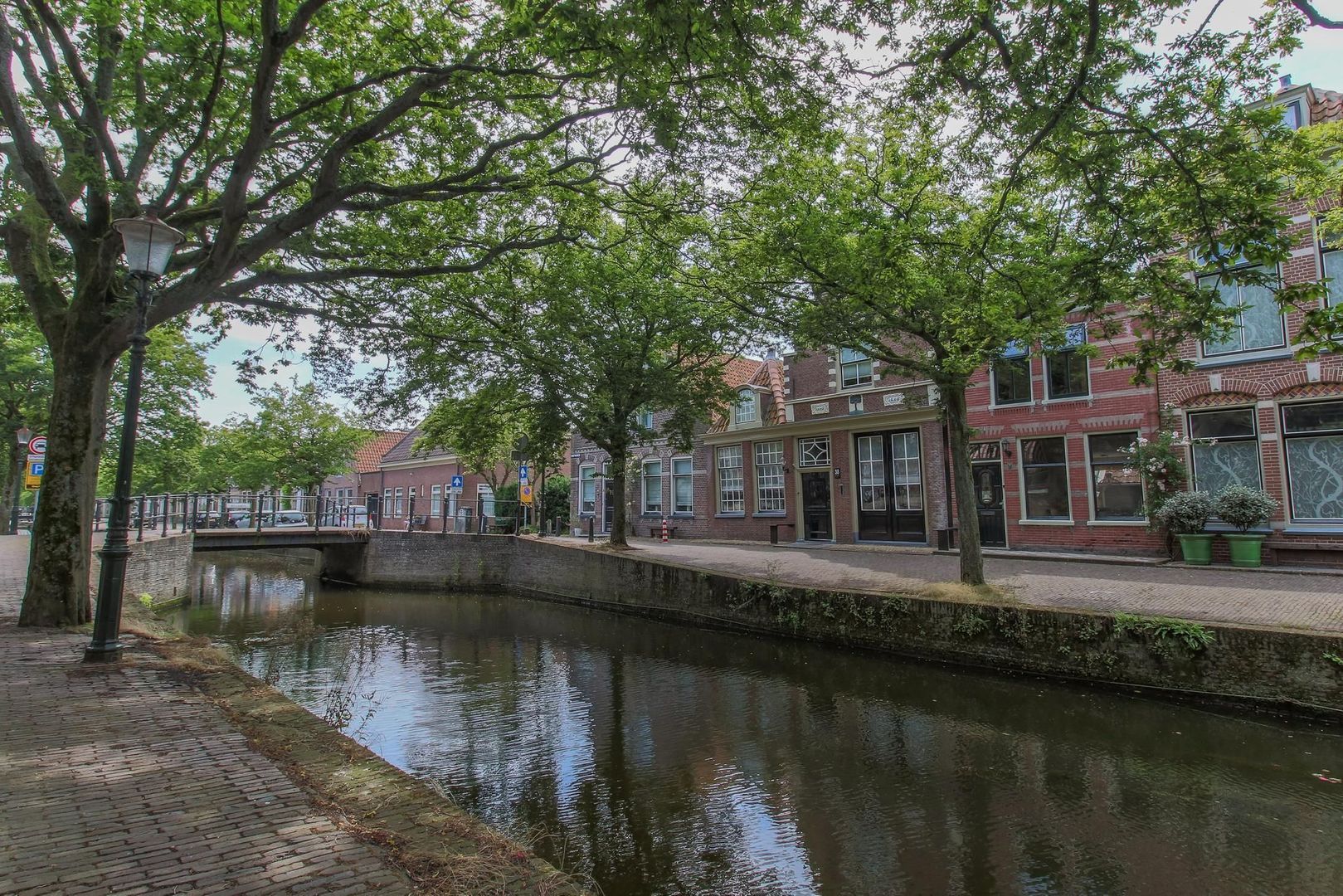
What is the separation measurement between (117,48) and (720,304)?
9.00m

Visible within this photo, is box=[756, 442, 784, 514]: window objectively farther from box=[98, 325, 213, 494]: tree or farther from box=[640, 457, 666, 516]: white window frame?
box=[98, 325, 213, 494]: tree

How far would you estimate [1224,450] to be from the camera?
494 inches

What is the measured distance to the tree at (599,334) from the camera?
11.0m

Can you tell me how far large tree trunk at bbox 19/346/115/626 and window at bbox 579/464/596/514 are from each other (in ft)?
63.9

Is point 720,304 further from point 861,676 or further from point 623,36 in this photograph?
point 623,36

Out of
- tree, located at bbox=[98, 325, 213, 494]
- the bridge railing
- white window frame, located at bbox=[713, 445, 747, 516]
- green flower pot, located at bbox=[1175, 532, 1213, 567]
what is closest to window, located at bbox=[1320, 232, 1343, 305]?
green flower pot, located at bbox=[1175, 532, 1213, 567]

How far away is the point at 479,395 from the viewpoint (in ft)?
51.9

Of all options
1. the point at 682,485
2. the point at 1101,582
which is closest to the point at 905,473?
the point at 1101,582

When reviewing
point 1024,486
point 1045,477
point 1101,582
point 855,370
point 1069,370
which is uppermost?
point 855,370

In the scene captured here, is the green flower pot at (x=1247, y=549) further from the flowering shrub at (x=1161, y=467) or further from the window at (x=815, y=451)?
the window at (x=815, y=451)

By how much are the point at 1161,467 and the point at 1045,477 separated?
7.92ft

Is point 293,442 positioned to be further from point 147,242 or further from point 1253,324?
point 1253,324

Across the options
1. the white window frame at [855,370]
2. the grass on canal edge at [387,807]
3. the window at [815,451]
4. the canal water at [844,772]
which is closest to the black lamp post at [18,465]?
the canal water at [844,772]

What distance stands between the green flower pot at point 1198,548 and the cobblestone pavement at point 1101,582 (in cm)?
51
